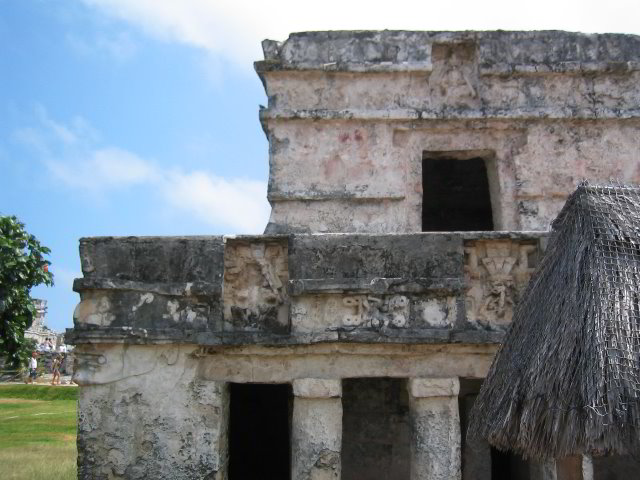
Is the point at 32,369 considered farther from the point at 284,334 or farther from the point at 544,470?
the point at 544,470

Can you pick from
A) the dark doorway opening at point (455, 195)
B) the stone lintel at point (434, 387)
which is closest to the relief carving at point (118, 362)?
the stone lintel at point (434, 387)

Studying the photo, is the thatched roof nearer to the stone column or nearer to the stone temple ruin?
the stone temple ruin

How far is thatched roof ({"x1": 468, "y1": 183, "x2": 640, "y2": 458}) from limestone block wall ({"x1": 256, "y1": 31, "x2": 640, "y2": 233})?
4196mm

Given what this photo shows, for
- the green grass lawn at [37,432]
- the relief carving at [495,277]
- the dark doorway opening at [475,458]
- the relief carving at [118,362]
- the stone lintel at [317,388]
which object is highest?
the relief carving at [495,277]

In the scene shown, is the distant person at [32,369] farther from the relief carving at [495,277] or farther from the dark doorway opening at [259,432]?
the relief carving at [495,277]

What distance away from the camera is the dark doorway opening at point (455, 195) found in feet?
35.0

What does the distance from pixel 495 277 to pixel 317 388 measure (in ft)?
5.74

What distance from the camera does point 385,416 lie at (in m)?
7.77

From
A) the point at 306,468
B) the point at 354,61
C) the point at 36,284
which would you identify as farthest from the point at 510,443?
the point at 36,284

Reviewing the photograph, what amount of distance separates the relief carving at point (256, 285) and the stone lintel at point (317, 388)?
0.48m

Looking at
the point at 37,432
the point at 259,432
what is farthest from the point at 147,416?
the point at 37,432

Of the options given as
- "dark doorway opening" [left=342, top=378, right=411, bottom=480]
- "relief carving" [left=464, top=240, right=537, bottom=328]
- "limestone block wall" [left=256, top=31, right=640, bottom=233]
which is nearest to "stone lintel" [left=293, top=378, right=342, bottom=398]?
"relief carving" [left=464, top=240, right=537, bottom=328]

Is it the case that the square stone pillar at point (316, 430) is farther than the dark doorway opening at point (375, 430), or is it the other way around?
the dark doorway opening at point (375, 430)

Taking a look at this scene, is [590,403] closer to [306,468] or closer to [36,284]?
[306,468]
